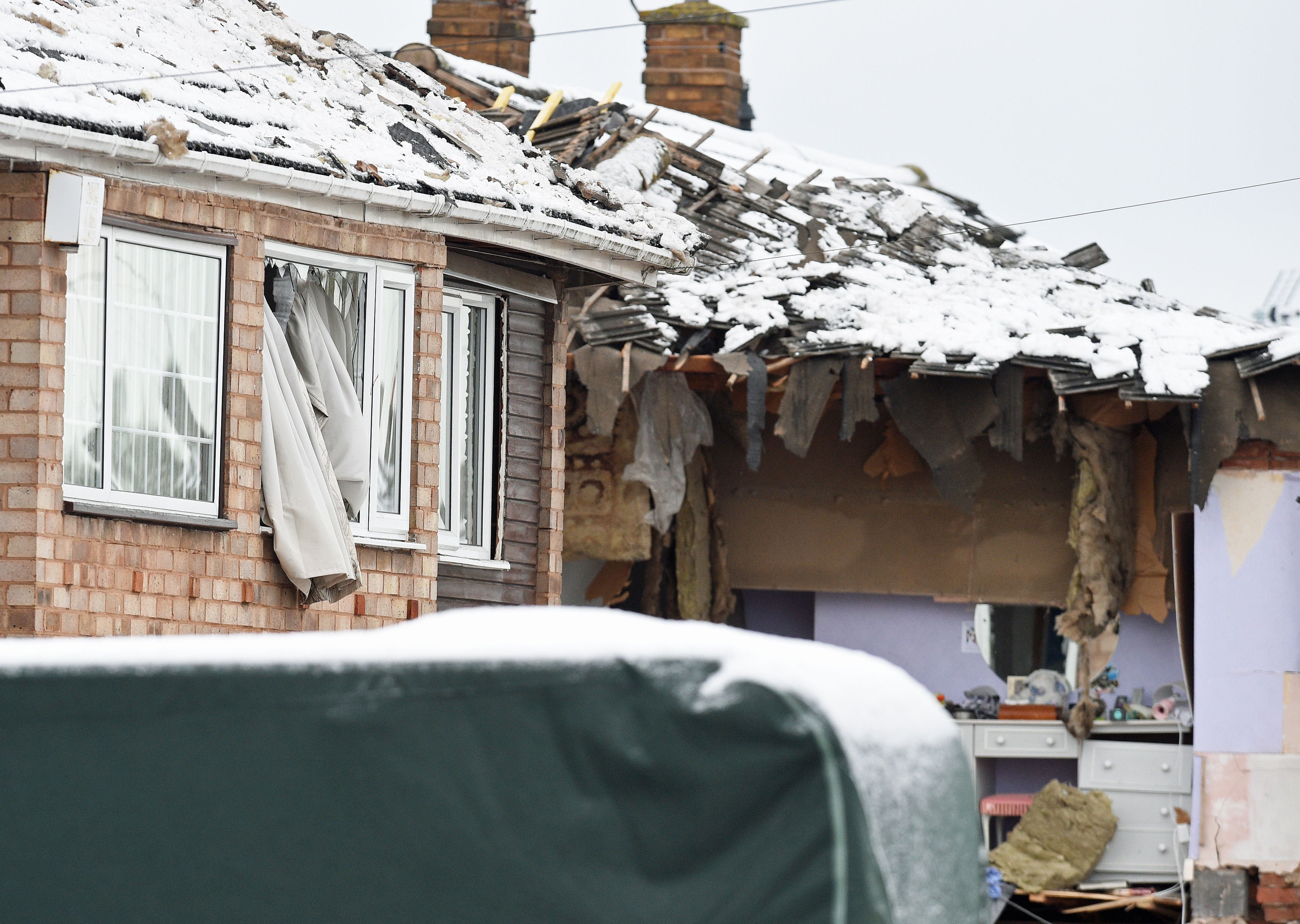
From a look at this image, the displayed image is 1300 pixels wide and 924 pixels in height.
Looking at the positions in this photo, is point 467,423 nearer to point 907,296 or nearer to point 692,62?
point 907,296

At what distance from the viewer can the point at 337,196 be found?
10.2 meters

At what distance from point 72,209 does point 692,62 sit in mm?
13952

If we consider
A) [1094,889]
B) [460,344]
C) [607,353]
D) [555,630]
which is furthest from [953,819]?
[1094,889]

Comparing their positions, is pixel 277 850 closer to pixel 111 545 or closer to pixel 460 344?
pixel 111 545

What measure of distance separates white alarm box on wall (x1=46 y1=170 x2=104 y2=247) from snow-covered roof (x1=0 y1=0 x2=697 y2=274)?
193 mm

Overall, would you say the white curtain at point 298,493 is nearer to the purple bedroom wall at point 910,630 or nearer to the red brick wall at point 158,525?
the red brick wall at point 158,525

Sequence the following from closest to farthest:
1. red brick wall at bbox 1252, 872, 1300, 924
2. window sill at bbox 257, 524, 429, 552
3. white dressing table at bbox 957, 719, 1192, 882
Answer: window sill at bbox 257, 524, 429, 552
red brick wall at bbox 1252, 872, 1300, 924
white dressing table at bbox 957, 719, 1192, 882

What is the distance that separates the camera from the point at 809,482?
16.4 metres

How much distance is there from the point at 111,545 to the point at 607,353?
19.0ft

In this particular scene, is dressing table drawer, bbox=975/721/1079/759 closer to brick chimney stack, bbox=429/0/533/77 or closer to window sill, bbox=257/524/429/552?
window sill, bbox=257/524/429/552

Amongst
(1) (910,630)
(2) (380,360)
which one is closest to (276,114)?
(2) (380,360)

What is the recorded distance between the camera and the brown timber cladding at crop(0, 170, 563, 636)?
9.09 meters

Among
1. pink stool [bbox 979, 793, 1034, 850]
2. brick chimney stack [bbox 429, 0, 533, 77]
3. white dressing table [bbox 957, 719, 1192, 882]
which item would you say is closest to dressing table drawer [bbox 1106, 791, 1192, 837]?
white dressing table [bbox 957, 719, 1192, 882]

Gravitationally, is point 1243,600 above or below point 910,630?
above
